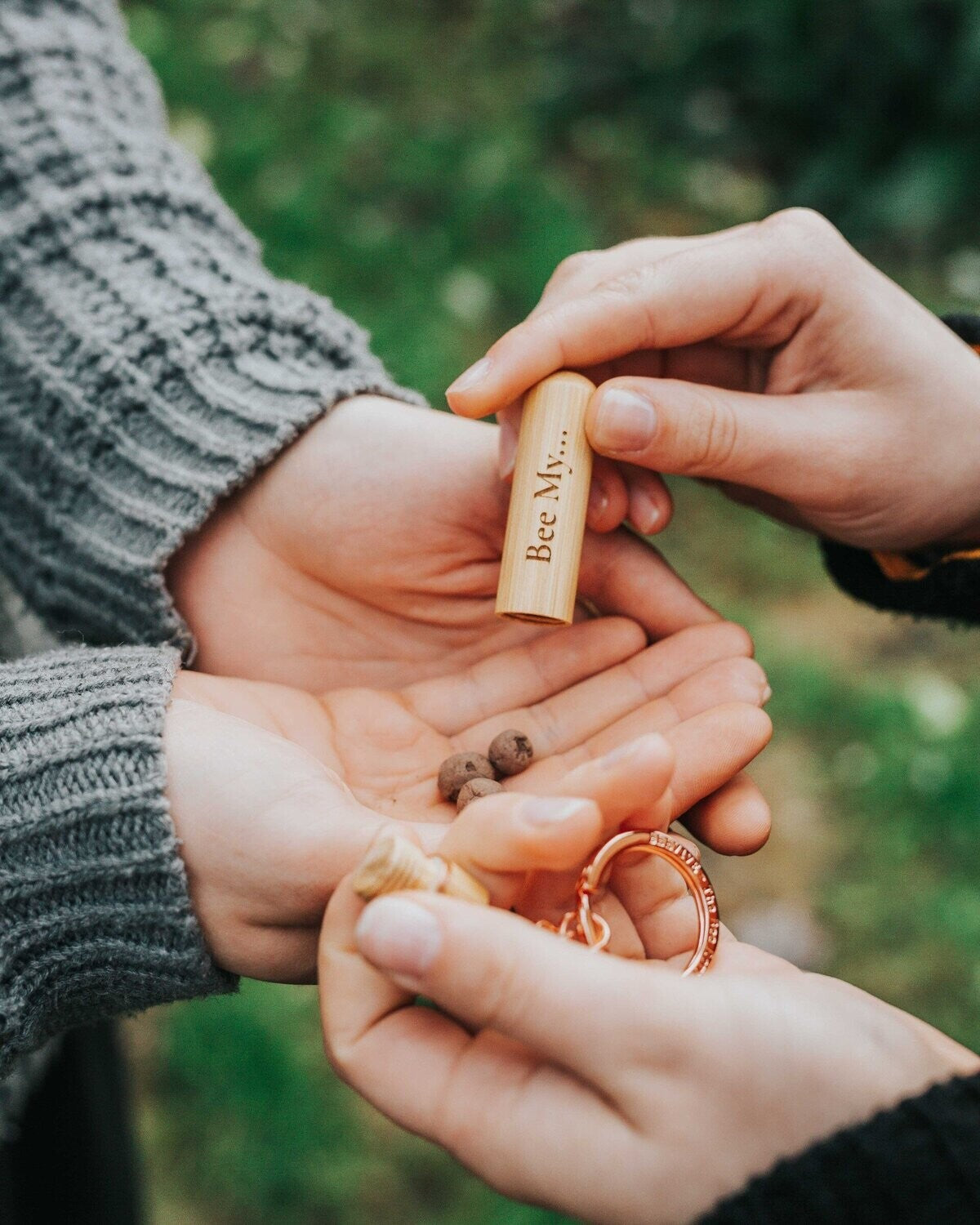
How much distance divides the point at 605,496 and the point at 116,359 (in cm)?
96

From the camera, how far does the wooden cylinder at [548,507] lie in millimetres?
1935

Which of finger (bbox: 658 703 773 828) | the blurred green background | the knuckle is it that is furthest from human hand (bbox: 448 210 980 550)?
the blurred green background

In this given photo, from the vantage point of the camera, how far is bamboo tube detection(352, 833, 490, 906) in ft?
4.63

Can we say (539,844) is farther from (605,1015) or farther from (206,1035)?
(206,1035)

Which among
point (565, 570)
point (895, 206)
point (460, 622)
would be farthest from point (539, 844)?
point (895, 206)

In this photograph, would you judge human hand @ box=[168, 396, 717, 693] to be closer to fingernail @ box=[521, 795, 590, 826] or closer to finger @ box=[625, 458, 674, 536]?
finger @ box=[625, 458, 674, 536]

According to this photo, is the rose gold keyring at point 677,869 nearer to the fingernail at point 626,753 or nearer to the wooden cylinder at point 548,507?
the fingernail at point 626,753

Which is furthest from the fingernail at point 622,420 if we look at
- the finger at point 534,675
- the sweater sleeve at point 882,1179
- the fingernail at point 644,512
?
the sweater sleeve at point 882,1179

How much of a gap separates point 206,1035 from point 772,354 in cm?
229

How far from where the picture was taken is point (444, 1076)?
1402 mm

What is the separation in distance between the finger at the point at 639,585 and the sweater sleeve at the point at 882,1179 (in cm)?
105

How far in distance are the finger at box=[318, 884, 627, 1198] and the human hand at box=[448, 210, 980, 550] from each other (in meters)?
0.93

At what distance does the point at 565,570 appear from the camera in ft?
6.38

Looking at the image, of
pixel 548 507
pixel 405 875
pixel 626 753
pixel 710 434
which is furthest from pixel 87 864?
pixel 710 434
